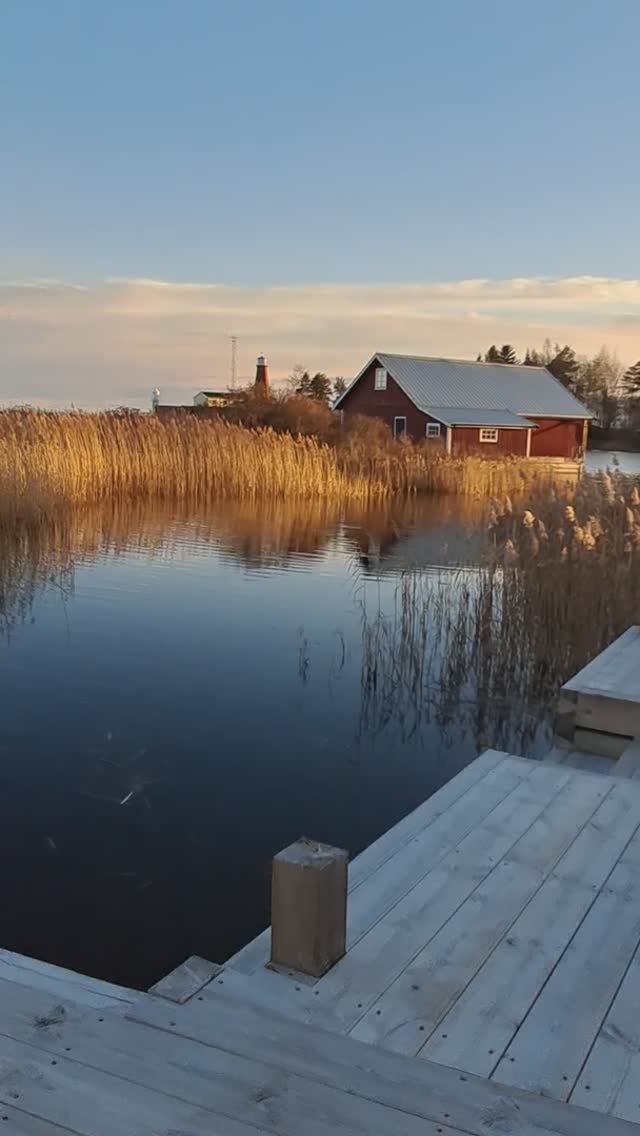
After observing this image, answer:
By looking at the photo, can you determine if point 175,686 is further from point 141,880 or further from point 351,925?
point 351,925

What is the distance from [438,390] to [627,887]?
3259 centimetres

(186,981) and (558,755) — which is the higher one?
(186,981)

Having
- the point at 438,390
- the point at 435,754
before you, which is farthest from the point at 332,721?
the point at 438,390

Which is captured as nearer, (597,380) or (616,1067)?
(616,1067)

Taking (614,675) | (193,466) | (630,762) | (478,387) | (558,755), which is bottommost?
(558,755)

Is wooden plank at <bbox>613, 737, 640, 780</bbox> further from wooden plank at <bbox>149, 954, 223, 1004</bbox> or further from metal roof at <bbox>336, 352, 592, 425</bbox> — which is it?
metal roof at <bbox>336, 352, 592, 425</bbox>

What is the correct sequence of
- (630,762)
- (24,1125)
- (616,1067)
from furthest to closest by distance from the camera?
(630,762) < (616,1067) < (24,1125)

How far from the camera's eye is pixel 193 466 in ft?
58.9

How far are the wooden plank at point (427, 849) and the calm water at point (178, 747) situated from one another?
83cm

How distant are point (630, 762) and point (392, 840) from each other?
1.67 m

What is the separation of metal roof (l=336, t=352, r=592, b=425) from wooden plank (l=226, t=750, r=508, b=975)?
29.5 metres

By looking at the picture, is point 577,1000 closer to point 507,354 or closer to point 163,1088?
point 163,1088

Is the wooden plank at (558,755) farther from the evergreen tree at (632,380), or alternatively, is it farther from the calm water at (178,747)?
the evergreen tree at (632,380)

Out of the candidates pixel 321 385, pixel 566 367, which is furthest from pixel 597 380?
pixel 321 385
